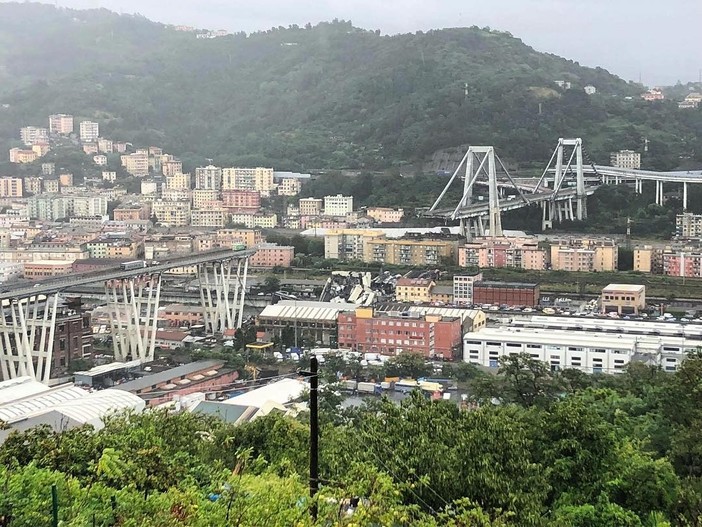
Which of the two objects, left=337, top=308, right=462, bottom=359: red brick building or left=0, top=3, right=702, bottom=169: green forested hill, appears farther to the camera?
left=0, top=3, right=702, bottom=169: green forested hill

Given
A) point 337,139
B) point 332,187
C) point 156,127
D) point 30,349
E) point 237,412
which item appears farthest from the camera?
point 156,127

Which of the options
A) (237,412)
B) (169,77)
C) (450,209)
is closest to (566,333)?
(237,412)

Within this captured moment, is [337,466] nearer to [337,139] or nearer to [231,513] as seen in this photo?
[231,513]

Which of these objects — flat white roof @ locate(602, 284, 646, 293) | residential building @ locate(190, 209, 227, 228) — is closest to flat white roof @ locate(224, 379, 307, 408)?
flat white roof @ locate(602, 284, 646, 293)

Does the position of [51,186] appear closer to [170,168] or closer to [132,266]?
[170,168]

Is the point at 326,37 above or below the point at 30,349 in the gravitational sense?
above

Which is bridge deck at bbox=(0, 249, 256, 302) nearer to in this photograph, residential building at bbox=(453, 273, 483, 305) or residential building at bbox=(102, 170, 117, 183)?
residential building at bbox=(453, 273, 483, 305)

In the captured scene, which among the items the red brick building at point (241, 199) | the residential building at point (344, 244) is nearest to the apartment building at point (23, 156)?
the red brick building at point (241, 199)
